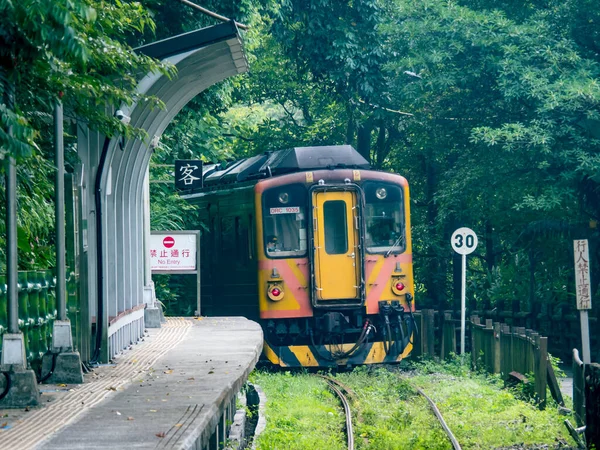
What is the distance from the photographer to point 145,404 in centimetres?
783

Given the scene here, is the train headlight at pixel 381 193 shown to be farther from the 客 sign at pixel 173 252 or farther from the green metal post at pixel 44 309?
the green metal post at pixel 44 309

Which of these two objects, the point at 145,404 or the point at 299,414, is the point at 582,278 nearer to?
the point at 299,414

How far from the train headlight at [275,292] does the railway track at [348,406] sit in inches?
56.2

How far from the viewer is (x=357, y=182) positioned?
709 inches

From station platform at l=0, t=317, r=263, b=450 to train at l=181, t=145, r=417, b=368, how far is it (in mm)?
5030

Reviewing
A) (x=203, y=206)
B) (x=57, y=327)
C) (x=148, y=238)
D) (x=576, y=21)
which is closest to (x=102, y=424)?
(x=57, y=327)

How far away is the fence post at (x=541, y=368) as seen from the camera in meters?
13.5

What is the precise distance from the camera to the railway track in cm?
1170

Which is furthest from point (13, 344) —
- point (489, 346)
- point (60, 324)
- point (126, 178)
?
point (489, 346)

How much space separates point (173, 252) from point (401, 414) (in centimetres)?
555

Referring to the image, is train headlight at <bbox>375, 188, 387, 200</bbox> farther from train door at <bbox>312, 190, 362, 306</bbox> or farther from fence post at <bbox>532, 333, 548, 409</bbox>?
fence post at <bbox>532, 333, 548, 409</bbox>

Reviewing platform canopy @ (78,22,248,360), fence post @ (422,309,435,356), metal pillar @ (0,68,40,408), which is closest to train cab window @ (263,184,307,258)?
platform canopy @ (78,22,248,360)

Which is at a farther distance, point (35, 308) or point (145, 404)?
point (35, 308)

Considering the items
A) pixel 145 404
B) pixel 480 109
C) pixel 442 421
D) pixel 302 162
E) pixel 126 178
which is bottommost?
pixel 442 421
